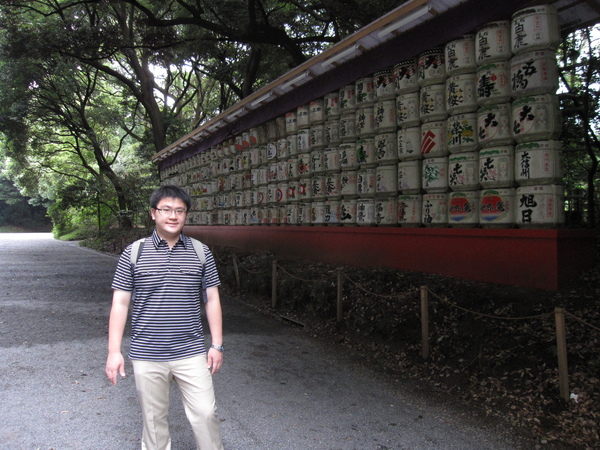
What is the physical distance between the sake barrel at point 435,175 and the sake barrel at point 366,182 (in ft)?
3.92

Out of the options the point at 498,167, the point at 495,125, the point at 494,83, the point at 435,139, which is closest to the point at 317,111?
the point at 435,139

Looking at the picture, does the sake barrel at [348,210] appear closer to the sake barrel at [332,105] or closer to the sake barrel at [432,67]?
the sake barrel at [332,105]

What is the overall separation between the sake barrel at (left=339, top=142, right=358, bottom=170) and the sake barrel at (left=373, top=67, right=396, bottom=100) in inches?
42.3

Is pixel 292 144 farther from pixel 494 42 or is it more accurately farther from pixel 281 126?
pixel 494 42

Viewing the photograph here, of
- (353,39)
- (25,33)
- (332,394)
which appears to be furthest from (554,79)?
(25,33)

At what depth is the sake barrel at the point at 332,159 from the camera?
8.48 m

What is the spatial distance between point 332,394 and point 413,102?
181 inches

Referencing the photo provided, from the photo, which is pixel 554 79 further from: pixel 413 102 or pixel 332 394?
pixel 332 394

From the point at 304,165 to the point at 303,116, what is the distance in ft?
3.58

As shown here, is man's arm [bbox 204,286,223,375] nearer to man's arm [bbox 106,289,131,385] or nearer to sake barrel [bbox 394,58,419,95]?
man's arm [bbox 106,289,131,385]

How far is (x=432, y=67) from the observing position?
653 centimetres

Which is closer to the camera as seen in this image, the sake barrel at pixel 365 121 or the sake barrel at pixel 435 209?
the sake barrel at pixel 435 209

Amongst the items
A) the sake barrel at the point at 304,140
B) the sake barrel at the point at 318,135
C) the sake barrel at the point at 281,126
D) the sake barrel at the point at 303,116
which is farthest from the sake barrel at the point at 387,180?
the sake barrel at the point at 281,126

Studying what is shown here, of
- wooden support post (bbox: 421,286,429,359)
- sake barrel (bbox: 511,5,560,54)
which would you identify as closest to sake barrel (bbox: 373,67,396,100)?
sake barrel (bbox: 511,5,560,54)
